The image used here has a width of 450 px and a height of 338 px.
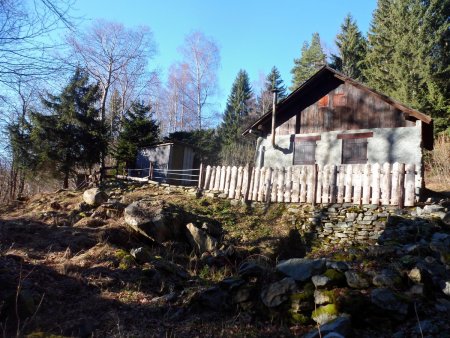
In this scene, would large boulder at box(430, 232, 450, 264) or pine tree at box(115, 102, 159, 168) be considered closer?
large boulder at box(430, 232, 450, 264)

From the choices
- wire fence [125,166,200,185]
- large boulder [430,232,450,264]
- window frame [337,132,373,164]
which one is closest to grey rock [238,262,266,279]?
large boulder [430,232,450,264]

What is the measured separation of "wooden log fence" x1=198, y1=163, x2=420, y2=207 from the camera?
9555 millimetres

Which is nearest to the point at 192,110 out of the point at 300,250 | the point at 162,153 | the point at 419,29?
the point at 162,153

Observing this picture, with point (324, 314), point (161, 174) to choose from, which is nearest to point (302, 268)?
point (324, 314)

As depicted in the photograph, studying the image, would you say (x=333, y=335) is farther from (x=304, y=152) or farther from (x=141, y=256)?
(x=304, y=152)

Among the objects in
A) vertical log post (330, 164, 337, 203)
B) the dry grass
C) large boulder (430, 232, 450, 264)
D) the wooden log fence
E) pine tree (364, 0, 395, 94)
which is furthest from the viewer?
pine tree (364, 0, 395, 94)

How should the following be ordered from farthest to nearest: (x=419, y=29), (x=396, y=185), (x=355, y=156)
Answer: (x=419, y=29)
(x=355, y=156)
(x=396, y=185)

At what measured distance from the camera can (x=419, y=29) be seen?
24641 millimetres

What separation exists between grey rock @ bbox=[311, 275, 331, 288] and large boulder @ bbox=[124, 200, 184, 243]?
495 centimetres

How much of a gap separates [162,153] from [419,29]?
20146 millimetres

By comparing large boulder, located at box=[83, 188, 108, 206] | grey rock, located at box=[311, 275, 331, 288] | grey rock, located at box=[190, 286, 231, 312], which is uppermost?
large boulder, located at box=[83, 188, 108, 206]

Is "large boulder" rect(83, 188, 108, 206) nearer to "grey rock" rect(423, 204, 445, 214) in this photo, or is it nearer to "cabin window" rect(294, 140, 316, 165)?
"cabin window" rect(294, 140, 316, 165)

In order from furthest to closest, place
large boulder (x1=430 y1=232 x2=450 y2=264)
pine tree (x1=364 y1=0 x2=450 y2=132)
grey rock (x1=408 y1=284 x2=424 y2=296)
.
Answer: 1. pine tree (x1=364 y1=0 x2=450 y2=132)
2. large boulder (x1=430 y1=232 x2=450 y2=264)
3. grey rock (x1=408 y1=284 x2=424 y2=296)

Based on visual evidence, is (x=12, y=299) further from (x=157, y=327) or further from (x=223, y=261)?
(x=223, y=261)
